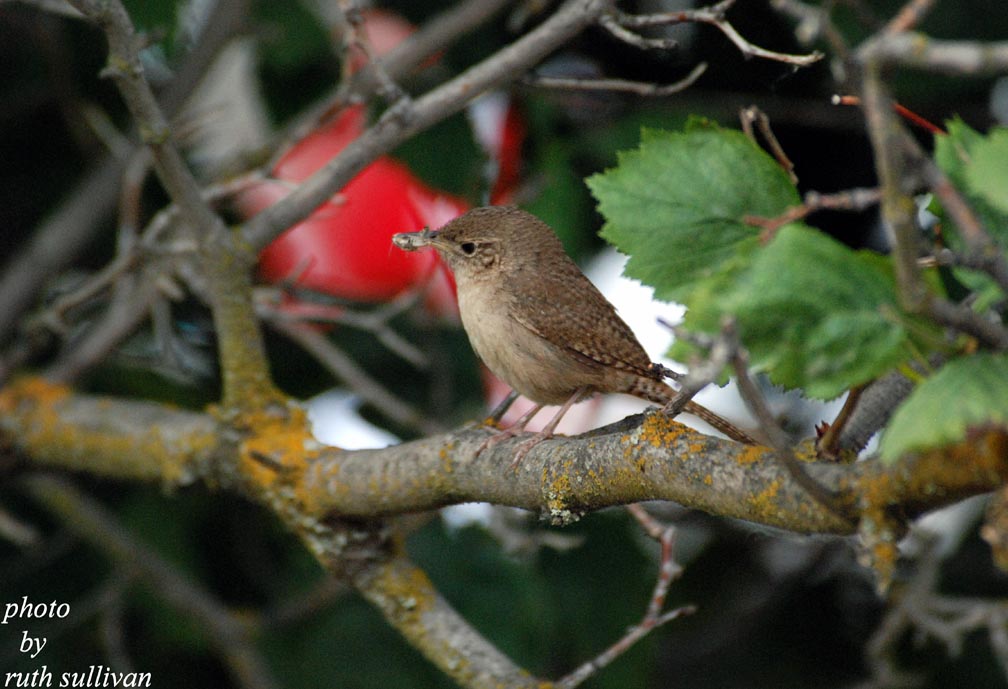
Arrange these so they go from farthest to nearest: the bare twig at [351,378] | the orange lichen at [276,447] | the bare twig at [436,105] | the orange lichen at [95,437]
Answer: the bare twig at [351,378] → the orange lichen at [95,437] → the orange lichen at [276,447] → the bare twig at [436,105]

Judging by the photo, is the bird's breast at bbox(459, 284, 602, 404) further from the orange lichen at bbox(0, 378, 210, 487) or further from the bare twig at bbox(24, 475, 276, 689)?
the bare twig at bbox(24, 475, 276, 689)

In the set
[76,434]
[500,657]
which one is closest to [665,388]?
[500,657]

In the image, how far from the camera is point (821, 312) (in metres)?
0.97

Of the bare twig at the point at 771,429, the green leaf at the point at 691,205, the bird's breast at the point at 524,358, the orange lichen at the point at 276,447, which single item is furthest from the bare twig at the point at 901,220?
the bird's breast at the point at 524,358

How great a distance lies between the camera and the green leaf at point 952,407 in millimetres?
843

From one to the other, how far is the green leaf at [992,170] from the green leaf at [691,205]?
0.25 metres

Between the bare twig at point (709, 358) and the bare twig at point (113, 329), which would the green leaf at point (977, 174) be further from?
the bare twig at point (113, 329)

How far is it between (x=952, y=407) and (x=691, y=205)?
16.8 inches

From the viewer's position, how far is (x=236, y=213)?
320 centimetres

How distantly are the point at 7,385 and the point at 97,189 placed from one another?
1.93 feet

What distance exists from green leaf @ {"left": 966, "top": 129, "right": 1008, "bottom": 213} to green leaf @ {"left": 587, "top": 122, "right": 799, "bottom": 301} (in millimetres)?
245

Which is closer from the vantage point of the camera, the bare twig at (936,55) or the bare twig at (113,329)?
the bare twig at (936,55)

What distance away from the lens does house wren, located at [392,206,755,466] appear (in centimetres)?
243

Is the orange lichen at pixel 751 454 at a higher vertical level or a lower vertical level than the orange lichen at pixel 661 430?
lower
